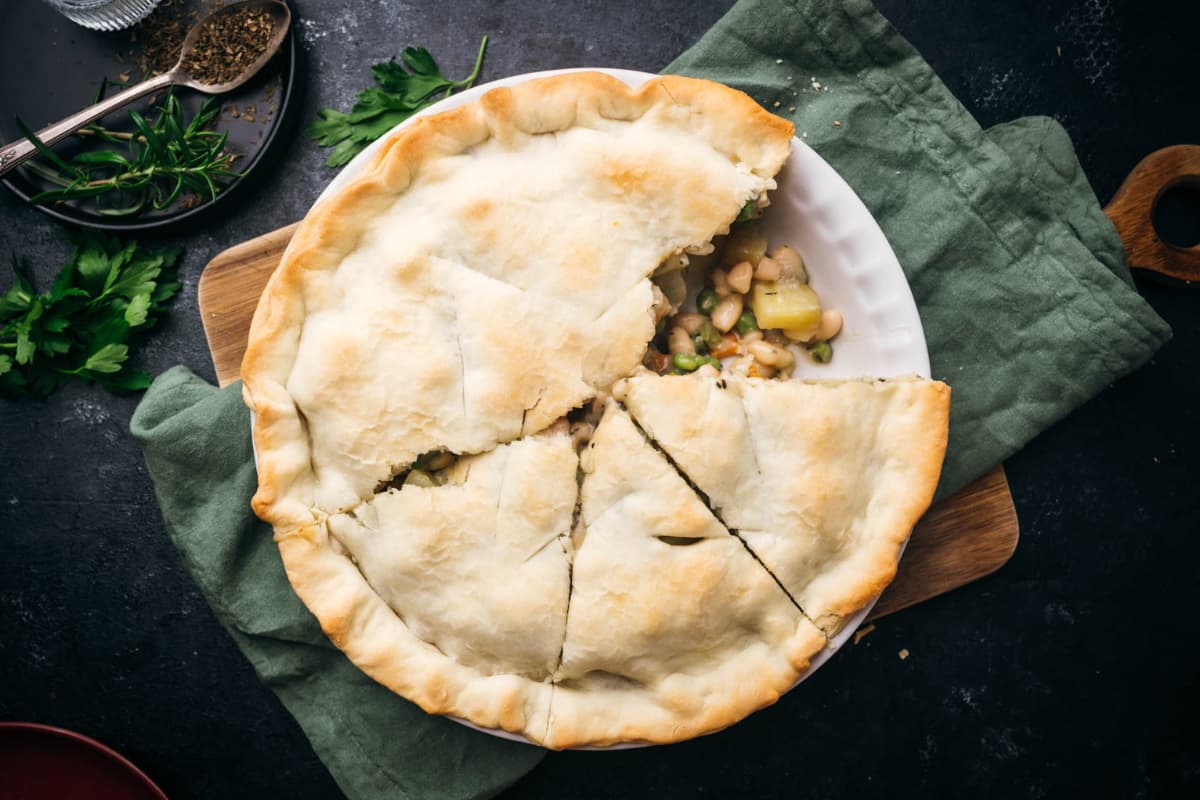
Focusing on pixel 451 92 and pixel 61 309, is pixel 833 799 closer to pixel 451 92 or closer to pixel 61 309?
pixel 451 92

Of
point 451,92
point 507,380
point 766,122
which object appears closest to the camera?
point 507,380

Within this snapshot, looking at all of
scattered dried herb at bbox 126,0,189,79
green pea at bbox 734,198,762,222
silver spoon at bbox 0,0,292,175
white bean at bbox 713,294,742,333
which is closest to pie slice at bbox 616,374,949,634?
white bean at bbox 713,294,742,333

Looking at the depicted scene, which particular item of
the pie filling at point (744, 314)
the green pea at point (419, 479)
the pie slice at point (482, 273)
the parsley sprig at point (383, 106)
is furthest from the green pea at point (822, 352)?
the parsley sprig at point (383, 106)

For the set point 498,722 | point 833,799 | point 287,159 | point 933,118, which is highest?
point 933,118

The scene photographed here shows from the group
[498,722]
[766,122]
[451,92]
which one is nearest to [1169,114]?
[766,122]

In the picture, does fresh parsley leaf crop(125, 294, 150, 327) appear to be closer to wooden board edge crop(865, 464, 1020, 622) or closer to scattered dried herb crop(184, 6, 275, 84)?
scattered dried herb crop(184, 6, 275, 84)

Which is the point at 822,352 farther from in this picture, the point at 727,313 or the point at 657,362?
the point at 657,362

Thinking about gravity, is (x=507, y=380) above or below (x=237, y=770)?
above

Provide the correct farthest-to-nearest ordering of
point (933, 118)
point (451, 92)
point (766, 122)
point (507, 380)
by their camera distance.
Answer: point (451, 92) → point (933, 118) → point (766, 122) → point (507, 380)
